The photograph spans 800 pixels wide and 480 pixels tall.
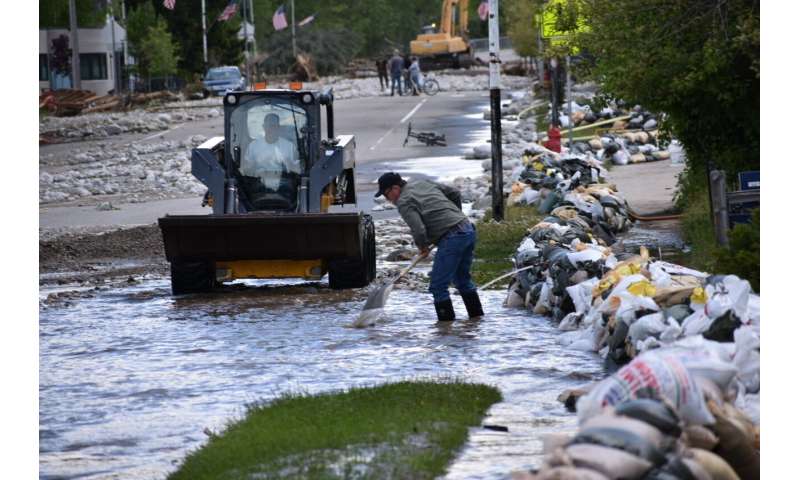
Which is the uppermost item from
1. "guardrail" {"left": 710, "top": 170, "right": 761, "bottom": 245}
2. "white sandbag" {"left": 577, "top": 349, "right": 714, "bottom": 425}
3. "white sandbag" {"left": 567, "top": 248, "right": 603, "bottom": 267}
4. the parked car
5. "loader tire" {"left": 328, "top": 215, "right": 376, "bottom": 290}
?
the parked car

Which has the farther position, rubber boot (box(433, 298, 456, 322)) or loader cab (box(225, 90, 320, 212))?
loader cab (box(225, 90, 320, 212))

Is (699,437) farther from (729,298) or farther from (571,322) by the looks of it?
(571,322)

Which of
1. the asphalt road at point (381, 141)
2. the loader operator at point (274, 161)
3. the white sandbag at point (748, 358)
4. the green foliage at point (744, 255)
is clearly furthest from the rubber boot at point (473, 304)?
the asphalt road at point (381, 141)

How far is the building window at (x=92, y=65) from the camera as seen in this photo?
277 ft

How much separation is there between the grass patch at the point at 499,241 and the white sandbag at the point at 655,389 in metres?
9.73

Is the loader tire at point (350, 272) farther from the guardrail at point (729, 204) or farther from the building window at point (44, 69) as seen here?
the building window at point (44, 69)

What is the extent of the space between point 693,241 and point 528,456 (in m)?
10.6

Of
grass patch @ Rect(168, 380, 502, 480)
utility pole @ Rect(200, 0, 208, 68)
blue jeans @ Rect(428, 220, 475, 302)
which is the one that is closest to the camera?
grass patch @ Rect(168, 380, 502, 480)

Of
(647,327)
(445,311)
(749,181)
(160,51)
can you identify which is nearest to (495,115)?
(749,181)

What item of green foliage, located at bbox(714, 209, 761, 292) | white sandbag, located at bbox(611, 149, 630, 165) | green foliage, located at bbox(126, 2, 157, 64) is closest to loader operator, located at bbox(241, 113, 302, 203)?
green foliage, located at bbox(714, 209, 761, 292)

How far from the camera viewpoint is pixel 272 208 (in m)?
18.3

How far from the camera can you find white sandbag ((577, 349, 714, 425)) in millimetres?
7215

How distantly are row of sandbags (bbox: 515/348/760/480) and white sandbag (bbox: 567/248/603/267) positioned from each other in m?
6.49

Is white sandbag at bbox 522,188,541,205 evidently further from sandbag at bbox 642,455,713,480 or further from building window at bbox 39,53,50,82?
building window at bbox 39,53,50,82
